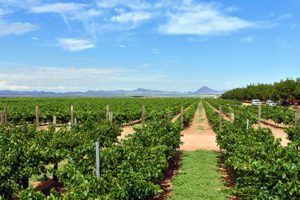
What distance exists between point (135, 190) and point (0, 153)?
429 centimetres

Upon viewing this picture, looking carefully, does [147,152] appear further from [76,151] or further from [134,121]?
[134,121]

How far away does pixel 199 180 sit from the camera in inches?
510

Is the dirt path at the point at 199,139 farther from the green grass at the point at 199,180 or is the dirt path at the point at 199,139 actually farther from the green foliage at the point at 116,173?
the green foliage at the point at 116,173

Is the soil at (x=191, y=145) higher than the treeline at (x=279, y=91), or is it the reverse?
the treeline at (x=279, y=91)

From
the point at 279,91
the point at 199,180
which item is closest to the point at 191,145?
the point at 199,180

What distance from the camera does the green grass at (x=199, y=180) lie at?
440 inches

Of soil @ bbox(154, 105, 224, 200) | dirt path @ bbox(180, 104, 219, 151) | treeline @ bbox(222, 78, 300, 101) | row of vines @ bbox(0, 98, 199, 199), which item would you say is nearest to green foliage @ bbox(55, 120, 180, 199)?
row of vines @ bbox(0, 98, 199, 199)

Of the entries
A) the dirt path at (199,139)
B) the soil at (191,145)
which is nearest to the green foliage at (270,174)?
the soil at (191,145)

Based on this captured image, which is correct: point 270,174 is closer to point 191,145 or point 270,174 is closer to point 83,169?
point 83,169

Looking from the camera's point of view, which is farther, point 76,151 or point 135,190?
point 76,151

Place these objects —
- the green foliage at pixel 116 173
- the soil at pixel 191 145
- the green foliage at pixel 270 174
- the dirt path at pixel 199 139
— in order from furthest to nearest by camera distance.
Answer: the dirt path at pixel 199 139
the soil at pixel 191 145
the green foliage at pixel 270 174
the green foliage at pixel 116 173

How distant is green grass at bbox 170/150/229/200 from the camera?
1117cm

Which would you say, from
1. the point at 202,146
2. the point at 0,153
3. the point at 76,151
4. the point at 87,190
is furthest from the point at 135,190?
the point at 202,146

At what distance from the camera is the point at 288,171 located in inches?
309
